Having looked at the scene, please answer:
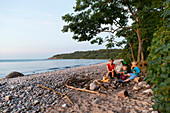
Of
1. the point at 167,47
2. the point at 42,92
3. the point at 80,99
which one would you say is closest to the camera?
the point at 167,47

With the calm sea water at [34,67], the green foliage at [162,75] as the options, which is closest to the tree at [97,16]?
the green foliage at [162,75]

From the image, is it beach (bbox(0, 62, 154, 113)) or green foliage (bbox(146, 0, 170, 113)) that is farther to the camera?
beach (bbox(0, 62, 154, 113))

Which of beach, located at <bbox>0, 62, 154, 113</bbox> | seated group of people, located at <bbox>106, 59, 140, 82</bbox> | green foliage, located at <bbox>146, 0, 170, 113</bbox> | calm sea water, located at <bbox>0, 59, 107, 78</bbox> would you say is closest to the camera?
green foliage, located at <bbox>146, 0, 170, 113</bbox>

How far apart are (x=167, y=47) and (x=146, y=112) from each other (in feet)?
8.27

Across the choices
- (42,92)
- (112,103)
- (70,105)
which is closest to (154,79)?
(112,103)

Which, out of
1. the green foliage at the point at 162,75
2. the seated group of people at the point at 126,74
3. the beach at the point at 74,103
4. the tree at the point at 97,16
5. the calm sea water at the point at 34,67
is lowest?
the calm sea water at the point at 34,67

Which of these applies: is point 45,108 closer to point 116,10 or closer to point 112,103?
point 112,103

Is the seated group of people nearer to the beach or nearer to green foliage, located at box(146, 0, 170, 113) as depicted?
the beach

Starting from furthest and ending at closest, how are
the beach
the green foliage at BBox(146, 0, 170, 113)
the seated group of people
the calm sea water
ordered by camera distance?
the calm sea water
the seated group of people
the beach
the green foliage at BBox(146, 0, 170, 113)

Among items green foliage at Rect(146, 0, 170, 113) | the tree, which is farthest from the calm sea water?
green foliage at Rect(146, 0, 170, 113)

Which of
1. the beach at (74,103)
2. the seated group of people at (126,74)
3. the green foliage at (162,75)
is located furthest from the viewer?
the seated group of people at (126,74)

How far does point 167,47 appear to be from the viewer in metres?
1.89

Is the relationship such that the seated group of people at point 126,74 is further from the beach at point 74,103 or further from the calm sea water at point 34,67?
the calm sea water at point 34,67

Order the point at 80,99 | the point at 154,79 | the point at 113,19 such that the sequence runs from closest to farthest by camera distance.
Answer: the point at 154,79
the point at 80,99
the point at 113,19
